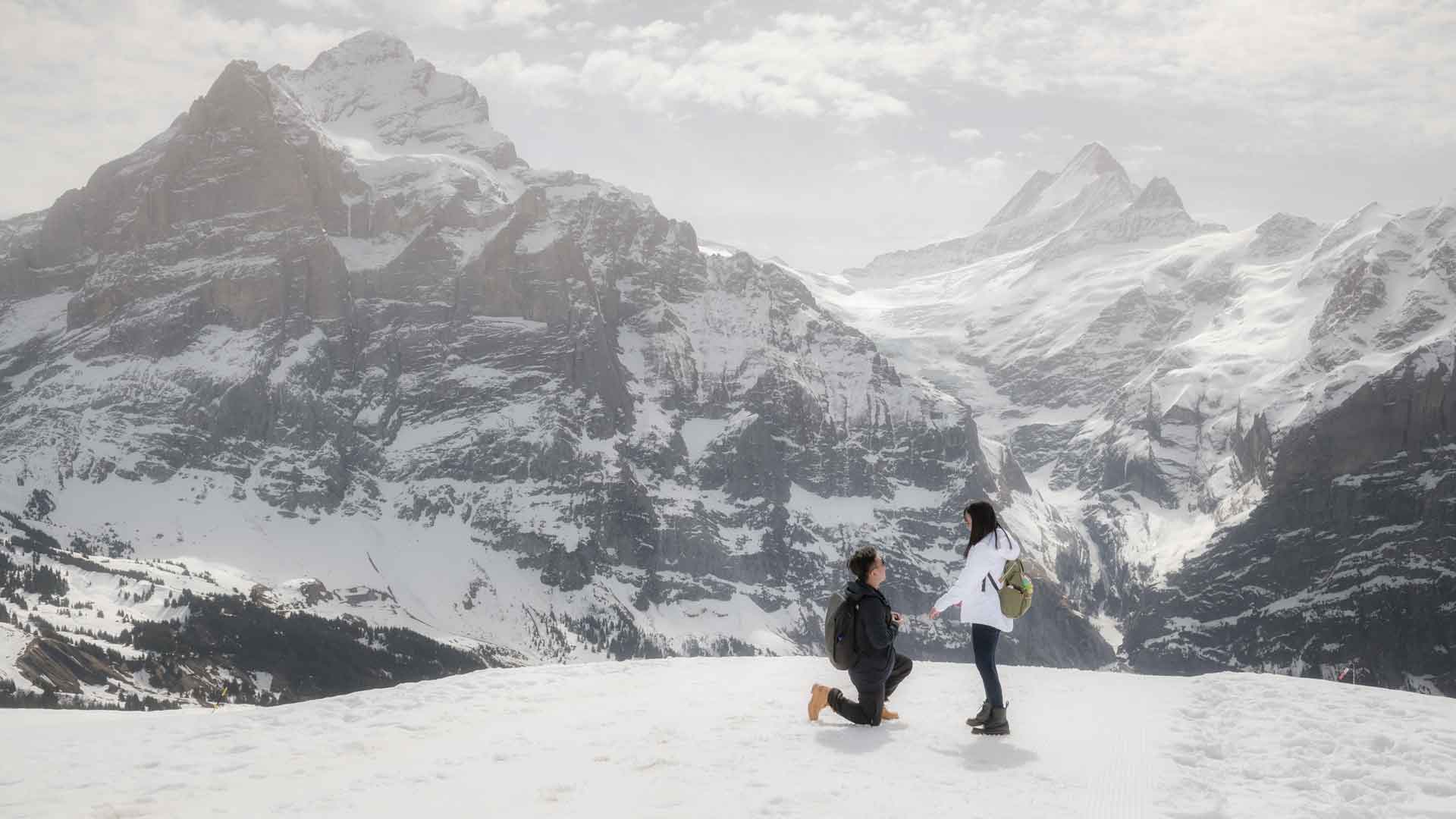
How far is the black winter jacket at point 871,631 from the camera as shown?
17.8m

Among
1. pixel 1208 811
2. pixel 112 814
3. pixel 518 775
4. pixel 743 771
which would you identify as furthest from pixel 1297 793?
pixel 112 814

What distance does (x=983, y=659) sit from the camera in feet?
58.7

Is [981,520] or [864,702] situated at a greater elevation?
[981,520]

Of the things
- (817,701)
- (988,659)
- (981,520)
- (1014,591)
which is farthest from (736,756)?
(981,520)

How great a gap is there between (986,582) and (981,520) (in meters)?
1.02

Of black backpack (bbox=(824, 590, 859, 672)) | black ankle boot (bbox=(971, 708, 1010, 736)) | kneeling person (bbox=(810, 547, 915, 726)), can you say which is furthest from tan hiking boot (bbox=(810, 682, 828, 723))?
black ankle boot (bbox=(971, 708, 1010, 736))

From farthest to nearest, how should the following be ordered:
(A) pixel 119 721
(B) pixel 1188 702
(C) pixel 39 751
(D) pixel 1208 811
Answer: (B) pixel 1188 702
(A) pixel 119 721
(C) pixel 39 751
(D) pixel 1208 811

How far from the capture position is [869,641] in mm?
17891

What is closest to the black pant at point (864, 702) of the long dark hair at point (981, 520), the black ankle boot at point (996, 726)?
the black ankle boot at point (996, 726)

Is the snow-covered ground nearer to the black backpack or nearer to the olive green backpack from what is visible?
the black backpack

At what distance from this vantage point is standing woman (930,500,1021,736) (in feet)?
58.9

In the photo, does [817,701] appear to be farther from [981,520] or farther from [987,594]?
[981,520]

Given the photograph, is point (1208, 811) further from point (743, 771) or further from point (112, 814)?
point (112, 814)

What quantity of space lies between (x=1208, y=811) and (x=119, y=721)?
18.4 m
